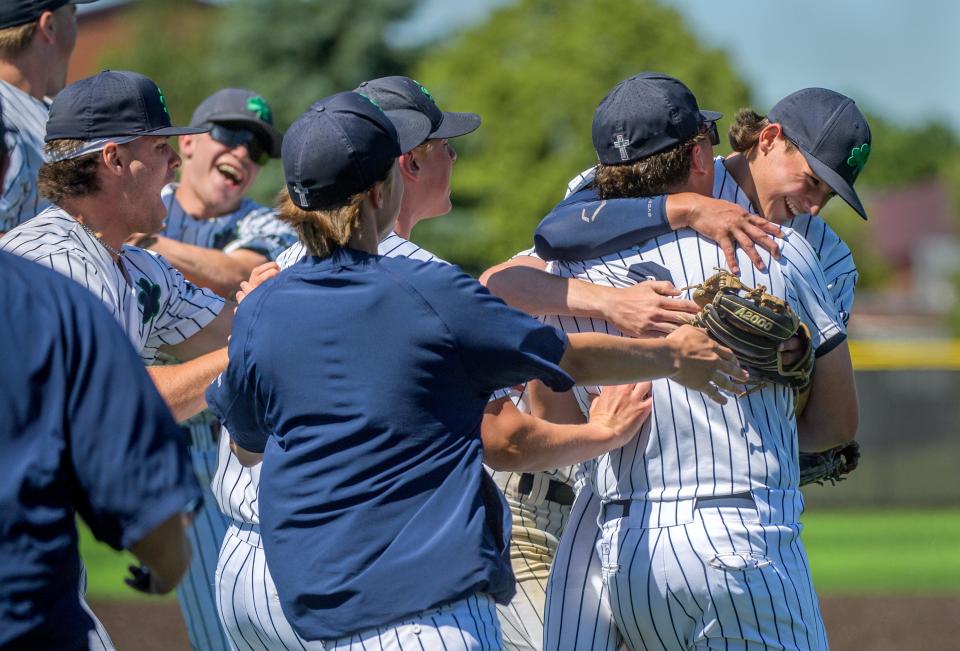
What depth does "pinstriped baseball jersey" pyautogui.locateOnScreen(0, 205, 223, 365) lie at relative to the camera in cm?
291

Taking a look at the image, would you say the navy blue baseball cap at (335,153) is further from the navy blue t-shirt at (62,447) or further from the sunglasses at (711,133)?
the sunglasses at (711,133)

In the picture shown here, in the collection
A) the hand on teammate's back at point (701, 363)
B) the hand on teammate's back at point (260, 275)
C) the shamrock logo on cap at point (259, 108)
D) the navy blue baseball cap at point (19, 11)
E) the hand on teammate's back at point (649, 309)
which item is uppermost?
the navy blue baseball cap at point (19, 11)

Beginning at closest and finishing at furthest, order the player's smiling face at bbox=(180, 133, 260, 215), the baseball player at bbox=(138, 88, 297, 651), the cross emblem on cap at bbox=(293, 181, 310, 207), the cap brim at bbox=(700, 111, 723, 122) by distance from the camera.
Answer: the cross emblem on cap at bbox=(293, 181, 310, 207)
the cap brim at bbox=(700, 111, 723, 122)
the baseball player at bbox=(138, 88, 297, 651)
the player's smiling face at bbox=(180, 133, 260, 215)

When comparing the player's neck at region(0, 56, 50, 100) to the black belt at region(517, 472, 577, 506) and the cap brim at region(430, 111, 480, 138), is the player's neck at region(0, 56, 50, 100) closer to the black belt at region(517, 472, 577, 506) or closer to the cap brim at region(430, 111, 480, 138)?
the cap brim at region(430, 111, 480, 138)

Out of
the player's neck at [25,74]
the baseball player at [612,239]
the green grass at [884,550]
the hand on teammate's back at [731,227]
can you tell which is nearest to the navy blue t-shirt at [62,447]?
the baseball player at [612,239]

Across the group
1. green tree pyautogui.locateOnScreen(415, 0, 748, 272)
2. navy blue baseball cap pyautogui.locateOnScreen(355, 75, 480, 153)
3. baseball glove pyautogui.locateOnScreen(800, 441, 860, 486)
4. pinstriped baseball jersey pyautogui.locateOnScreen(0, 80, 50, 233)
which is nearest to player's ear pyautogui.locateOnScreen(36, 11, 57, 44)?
pinstriped baseball jersey pyautogui.locateOnScreen(0, 80, 50, 233)

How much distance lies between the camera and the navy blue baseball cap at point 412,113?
307cm

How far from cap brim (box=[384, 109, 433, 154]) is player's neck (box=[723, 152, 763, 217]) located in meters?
0.78

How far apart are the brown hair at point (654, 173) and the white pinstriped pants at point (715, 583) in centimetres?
78

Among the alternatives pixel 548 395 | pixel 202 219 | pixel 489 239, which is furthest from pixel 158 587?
pixel 489 239

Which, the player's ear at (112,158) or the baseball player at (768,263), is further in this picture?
the player's ear at (112,158)

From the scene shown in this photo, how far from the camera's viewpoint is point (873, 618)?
7.62m

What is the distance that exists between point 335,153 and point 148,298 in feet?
3.61

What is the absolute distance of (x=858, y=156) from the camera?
3.03 meters
